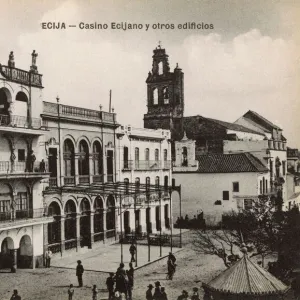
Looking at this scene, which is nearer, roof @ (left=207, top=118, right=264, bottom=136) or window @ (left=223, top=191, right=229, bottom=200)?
window @ (left=223, top=191, right=229, bottom=200)

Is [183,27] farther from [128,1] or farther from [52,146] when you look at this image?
[52,146]

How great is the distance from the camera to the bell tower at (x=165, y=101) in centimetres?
3544

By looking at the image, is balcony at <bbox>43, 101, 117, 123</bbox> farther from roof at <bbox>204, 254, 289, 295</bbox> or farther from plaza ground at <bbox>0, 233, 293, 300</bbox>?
roof at <bbox>204, 254, 289, 295</bbox>

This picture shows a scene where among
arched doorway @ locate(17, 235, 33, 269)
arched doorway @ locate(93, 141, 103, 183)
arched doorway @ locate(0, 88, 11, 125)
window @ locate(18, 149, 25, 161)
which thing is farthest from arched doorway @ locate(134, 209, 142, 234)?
arched doorway @ locate(0, 88, 11, 125)

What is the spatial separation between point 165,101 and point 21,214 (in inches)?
716

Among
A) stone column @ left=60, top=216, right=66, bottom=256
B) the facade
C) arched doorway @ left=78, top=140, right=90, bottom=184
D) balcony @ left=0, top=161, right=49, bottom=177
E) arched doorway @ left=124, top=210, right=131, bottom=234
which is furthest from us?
arched doorway @ left=124, top=210, right=131, bottom=234

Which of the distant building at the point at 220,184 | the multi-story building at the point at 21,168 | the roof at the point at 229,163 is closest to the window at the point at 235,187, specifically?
the distant building at the point at 220,184

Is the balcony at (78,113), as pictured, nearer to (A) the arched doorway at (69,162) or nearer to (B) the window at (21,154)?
(A) the arched doorway at (69,162)

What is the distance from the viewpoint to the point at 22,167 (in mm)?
24766

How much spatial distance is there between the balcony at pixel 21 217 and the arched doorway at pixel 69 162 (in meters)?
2.91

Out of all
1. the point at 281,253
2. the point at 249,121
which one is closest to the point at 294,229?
the point at 281,253

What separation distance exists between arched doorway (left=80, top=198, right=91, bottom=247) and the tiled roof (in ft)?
61.0

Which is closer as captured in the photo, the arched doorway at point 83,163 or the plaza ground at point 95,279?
the plaza ground at point 95,279

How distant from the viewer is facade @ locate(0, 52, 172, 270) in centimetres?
2397
